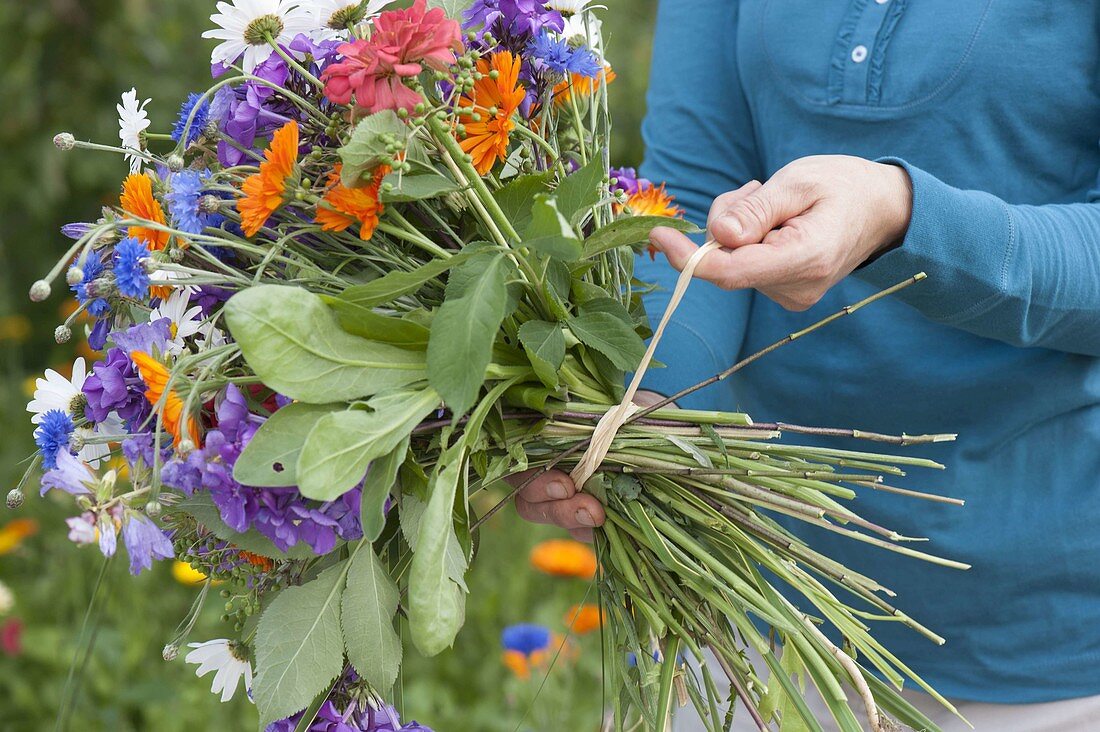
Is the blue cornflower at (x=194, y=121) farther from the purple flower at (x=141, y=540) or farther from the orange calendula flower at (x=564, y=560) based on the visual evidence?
the orange calendula flower at (x=564, y=560)

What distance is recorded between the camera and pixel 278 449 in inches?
23.5

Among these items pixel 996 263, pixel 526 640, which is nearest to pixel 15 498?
pixel 996 263

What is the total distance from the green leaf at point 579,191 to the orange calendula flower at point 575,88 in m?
0.14

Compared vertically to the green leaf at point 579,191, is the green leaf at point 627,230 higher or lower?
lower

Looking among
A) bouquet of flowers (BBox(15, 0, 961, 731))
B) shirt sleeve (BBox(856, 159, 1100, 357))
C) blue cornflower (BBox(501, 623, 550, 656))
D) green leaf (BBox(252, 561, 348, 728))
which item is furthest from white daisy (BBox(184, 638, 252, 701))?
blue cornflower (BBox(501, 623, 550, 656))

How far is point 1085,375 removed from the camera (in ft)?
2.91

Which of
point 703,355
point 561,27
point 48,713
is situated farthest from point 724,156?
point 48,713

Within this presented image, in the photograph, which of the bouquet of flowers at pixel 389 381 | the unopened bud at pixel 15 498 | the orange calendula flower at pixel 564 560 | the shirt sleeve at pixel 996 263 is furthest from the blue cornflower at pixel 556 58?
the orange calendula flower at pixel 564 560

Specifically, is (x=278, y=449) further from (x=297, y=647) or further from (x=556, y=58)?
(x=556, y=58)

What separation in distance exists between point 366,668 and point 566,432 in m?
0.21

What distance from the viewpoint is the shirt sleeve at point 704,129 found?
101 cm

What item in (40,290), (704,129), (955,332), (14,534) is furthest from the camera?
(14,534)

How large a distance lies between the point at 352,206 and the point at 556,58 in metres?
0.19

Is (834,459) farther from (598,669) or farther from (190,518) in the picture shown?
(598,669)
